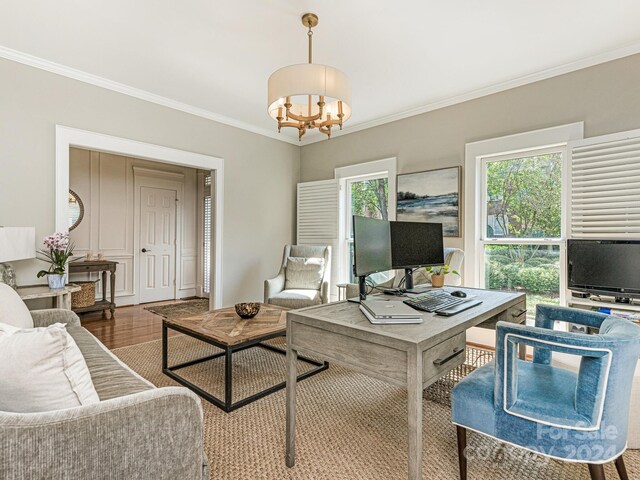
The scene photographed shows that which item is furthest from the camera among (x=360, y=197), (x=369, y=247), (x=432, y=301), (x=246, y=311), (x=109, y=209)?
(x=109, y=209)

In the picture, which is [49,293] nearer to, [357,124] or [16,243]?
[16,243]

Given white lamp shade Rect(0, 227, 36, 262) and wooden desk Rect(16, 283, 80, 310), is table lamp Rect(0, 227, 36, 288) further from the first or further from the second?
wooden desk Rect(16, 283, 80, 310)

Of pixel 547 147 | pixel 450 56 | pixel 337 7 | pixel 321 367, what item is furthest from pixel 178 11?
pixel 547 147

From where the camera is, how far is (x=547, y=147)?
305 centimetres

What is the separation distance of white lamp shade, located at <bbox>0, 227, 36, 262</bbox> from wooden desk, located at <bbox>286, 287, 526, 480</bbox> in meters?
2.28

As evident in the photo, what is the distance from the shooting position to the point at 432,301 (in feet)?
5.59

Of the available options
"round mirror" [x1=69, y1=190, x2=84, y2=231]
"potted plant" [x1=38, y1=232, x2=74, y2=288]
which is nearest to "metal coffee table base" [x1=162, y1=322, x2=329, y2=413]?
"potted plant" [x1=38, y1=232, x2=74, y2=288]

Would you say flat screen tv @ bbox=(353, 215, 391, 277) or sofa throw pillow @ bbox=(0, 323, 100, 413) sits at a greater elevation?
flat screen tv @ bbox=(353, 215, 391, 277)

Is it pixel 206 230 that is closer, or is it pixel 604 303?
pixel 604 303

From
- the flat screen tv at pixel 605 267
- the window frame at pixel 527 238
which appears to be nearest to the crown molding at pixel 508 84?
the window frame at pixel 527 238

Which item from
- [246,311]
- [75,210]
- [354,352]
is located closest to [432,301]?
[354,352]

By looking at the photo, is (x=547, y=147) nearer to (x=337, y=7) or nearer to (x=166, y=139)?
(x=337, y=7)

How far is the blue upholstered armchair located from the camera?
1104mm

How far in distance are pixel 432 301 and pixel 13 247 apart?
2947mm
